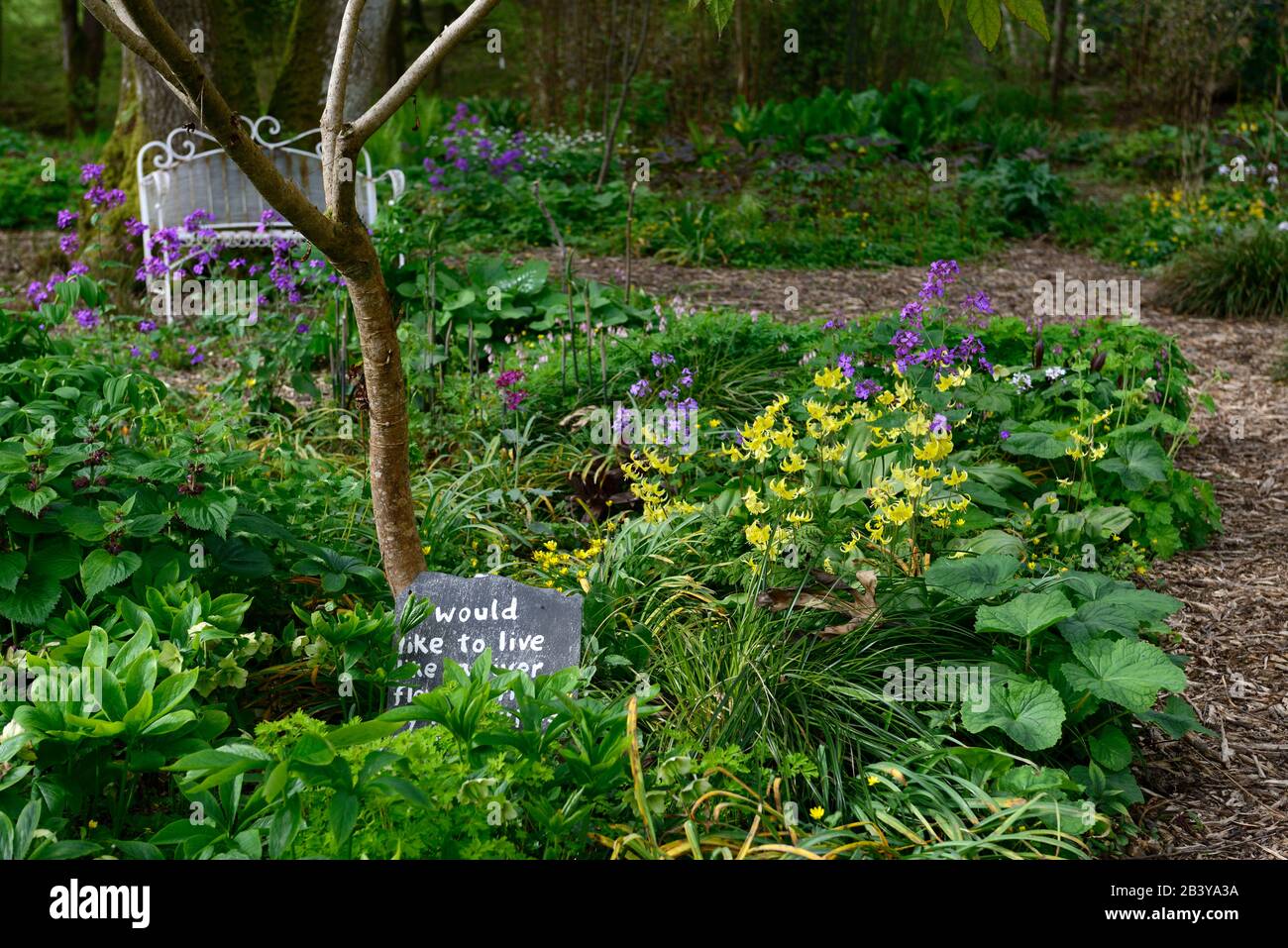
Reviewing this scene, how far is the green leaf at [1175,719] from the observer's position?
287 centimetres

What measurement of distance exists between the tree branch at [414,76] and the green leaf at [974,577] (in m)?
1.65

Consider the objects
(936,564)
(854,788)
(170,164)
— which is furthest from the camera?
(170,164)

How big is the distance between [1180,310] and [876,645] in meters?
5.50

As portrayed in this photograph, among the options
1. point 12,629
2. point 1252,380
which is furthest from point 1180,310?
point 12,629

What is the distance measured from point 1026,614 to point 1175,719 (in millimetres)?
466

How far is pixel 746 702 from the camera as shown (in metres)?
2.79

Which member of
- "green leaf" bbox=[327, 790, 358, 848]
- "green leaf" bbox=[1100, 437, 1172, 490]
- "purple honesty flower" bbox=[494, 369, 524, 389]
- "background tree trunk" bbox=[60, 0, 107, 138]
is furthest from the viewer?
"background tree trunk" bbox=[60, 0, 107, 138]

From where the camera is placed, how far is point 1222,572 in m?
4.10

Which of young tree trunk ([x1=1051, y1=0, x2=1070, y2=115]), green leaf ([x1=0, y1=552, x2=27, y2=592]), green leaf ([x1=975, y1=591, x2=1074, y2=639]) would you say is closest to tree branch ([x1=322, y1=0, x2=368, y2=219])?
green leaf ([x1=0, y1=552, x2=27, y2=592])

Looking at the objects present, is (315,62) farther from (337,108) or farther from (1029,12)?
(1029,12)

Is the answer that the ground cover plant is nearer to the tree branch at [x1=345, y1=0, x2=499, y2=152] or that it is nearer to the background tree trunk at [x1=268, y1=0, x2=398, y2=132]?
the tree branch at [x1=345, y1=0, x2=499, y2=152]

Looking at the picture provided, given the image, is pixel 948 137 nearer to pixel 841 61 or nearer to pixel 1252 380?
pixel 841 61

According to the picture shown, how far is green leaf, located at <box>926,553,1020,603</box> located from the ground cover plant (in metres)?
0.01

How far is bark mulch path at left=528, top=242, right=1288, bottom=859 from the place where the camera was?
287cm
